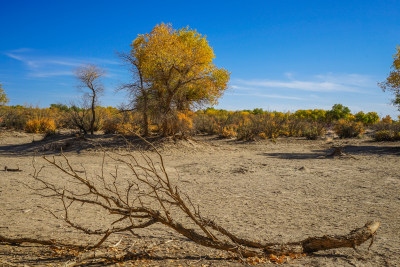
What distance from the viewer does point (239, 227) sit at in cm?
459

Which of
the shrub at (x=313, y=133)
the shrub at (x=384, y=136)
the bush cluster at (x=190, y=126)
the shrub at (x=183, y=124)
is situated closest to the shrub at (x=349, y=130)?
A: the bush cluster at (x=190, y=126)

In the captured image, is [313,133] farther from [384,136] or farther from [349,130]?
[384,136]

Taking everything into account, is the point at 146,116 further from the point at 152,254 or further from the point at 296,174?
the point at 152,254

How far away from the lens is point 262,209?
18.3 feet

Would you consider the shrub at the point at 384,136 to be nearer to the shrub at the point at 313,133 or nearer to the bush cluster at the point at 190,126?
the bush cluster at the point at 190,126

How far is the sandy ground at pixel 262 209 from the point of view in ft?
10.9

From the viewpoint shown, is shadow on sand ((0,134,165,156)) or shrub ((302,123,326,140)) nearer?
shadow on sand ((0,134,165,156))

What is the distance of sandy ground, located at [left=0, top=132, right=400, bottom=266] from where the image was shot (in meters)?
3.33

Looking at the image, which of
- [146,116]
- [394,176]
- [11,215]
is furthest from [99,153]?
[394,176]

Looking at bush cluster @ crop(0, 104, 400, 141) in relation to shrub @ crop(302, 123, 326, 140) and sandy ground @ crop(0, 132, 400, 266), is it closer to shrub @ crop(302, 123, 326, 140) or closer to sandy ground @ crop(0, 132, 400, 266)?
shrub @ crop(302, 123, 326, 140)

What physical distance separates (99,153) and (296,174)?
8593 millimetres

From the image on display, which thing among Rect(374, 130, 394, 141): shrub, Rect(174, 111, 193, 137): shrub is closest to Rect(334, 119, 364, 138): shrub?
Rect(374, 130, 394, 141): shrub

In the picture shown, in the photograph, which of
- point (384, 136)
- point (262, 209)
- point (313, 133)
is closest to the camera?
point (262, 209)

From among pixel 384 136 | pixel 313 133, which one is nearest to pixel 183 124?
pixel 313 133
